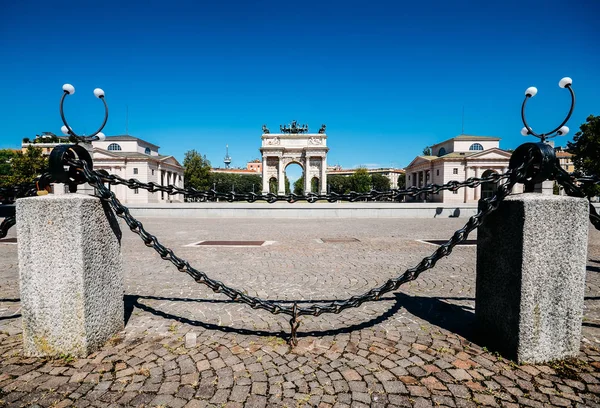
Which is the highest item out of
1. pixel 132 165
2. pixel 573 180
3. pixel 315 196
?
pixel 132 165

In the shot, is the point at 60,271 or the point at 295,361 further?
the point at 295,361

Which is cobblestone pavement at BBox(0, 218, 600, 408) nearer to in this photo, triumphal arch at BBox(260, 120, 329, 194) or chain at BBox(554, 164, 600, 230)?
chain at BBox(554, 164, 600, 230)

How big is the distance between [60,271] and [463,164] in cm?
7060

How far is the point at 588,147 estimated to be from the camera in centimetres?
3247

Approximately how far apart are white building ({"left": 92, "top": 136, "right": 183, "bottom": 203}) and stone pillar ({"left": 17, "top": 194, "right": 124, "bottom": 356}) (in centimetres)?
5626

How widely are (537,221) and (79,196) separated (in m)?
3.91

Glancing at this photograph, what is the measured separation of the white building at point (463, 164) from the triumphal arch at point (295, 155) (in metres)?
22.8

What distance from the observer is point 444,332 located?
3322 mm

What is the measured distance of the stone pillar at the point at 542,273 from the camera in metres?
2.46

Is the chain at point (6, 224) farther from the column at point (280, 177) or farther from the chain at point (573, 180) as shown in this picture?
the column at point (280, 177)

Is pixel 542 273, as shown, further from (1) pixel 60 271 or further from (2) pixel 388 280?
(1) pixel 60 271

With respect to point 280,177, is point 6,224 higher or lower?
lower

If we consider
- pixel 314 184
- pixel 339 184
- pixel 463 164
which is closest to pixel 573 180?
pixel 463 164

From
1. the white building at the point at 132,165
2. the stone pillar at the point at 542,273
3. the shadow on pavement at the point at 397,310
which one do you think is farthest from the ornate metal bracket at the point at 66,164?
the white building at the point at 132,165
